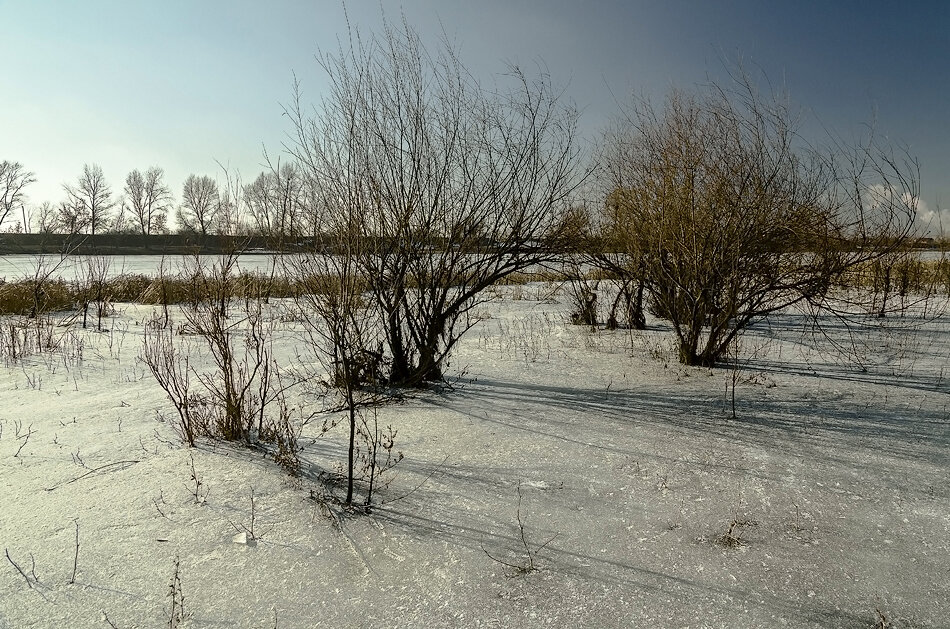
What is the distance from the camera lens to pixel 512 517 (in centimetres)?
286

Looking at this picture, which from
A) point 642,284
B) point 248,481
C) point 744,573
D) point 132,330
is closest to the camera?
point 744,573

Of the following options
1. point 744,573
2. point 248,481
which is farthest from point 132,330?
point 744,573

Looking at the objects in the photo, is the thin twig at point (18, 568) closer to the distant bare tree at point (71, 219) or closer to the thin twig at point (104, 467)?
the thin twig at point (104, 467)

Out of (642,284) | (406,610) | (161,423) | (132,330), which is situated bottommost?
(406,610)

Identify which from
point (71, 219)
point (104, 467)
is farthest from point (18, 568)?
point (71, 219)

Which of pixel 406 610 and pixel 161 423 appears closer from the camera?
pixel 406 610

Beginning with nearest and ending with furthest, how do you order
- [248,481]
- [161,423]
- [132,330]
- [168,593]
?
[168,593]
[248,481]
[161,423]
[132,330]

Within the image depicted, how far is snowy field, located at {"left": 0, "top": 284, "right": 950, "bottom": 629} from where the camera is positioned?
2152mm

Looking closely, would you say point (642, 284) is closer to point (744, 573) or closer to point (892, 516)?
point (892, 516)

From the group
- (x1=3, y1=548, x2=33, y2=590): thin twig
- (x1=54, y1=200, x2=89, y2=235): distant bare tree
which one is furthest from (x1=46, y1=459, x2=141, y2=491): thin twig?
(x1=54, y1=200, x2=89, y2=235): distant bare tree

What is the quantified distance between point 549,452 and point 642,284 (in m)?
4.70

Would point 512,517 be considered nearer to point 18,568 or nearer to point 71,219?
point 18,568

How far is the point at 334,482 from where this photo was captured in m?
3.23

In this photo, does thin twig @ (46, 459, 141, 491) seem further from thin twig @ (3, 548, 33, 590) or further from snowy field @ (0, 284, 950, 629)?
thin twig @ (3, 548, 33, 590)
